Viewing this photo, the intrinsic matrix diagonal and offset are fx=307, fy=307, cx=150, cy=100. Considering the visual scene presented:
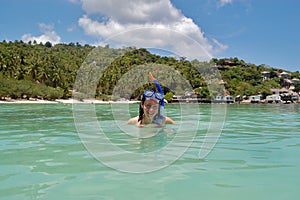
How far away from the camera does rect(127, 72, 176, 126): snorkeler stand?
7.66 meters

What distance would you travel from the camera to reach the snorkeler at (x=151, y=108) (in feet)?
25.1

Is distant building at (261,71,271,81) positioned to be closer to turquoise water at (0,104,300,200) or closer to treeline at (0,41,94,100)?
treeline at (0,41,94,100)

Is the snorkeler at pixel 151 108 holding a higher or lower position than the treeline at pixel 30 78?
lower

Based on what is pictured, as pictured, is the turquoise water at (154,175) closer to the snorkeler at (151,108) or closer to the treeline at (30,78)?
the snorkeler at (151,108)

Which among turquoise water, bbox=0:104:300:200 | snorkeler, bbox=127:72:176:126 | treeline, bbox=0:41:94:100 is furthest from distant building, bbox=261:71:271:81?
turquoise water, bbox=0:104:300:200

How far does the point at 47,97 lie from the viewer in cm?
5775

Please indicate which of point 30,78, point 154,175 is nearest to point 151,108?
point 154,175

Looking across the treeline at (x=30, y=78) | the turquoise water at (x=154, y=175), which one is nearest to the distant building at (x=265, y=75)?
the treeline at (x=30, y=78)

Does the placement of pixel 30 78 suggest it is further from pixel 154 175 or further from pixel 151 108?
pixel 154 175

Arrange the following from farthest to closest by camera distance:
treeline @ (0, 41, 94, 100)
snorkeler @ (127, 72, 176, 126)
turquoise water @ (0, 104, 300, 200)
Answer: treeline @ (0, 41, 94, 100) < snorkeler @ (127, 72, 176, 126) < turquoise water @ (0, 104, 300, 200)

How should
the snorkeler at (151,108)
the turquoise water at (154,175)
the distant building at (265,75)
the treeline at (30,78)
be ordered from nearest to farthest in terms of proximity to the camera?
the turquoise water at (154,175) < the snorkeler at (151,108) < the treeline at (30,78) < the distant building at (265,75)

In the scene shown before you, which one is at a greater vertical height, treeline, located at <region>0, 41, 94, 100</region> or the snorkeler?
treeline, located at <region>0, 41, 94, 100</region>

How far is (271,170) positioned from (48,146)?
3.98 metres

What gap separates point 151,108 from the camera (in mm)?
8156
